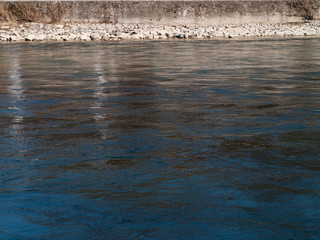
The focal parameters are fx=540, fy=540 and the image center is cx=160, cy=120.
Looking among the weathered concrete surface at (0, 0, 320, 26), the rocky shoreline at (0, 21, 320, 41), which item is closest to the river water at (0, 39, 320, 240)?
the rocky shoreline at (0, 21, 320, 41)

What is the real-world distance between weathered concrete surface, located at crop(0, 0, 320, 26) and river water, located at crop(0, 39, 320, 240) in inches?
1075

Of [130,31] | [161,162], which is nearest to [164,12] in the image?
[130,31]

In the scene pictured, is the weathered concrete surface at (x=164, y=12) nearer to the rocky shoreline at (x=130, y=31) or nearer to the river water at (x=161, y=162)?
the rocky shoreline at (x=130, y=31)

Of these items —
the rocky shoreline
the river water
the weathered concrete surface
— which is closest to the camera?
the river water

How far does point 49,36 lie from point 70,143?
1038 inches

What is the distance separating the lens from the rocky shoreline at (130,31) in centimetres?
3080

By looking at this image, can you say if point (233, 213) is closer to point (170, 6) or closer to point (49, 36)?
point (49, 36)

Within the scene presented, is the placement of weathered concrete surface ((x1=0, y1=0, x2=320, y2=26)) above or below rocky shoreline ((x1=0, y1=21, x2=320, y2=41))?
above

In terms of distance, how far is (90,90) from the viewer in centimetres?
999

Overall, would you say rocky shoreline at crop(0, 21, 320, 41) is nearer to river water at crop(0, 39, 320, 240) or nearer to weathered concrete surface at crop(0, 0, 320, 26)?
weathered concrete surface at crop(0, 0, 320, 26)

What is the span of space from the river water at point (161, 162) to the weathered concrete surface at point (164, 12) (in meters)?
27.3

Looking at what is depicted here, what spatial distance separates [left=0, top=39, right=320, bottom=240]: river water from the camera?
340 cm

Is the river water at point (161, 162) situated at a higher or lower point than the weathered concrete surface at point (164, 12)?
lower

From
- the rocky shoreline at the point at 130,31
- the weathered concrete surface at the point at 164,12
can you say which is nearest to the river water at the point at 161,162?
the rocky shoreline at the point at 130,31
